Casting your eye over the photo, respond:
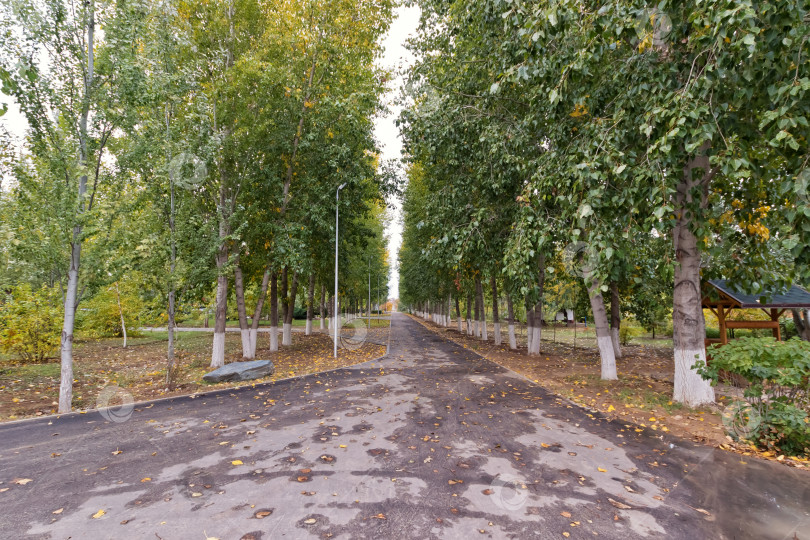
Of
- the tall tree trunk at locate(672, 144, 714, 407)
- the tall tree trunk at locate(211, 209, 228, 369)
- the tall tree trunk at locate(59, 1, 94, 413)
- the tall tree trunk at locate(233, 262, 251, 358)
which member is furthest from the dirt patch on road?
the tall tree trunk at locate(672, 144, 714, 407)

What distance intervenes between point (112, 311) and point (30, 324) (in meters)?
8.11

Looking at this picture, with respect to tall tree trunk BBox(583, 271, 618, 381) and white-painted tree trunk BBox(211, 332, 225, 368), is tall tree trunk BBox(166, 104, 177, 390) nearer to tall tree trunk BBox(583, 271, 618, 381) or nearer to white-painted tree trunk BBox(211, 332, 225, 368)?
white-painted tree trunk BBox(211, 332, 225, 368)

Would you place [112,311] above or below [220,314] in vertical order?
below

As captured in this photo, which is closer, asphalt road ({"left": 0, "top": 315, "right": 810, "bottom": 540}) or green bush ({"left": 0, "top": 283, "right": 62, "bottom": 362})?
asphalt road ({"left": 0, "top": 315, "right": 810, "bottom": 540})

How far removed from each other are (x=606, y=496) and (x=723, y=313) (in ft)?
41.3

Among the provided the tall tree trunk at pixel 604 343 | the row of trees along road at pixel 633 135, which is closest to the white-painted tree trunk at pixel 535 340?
the tall tree trunk at pixel 604 343

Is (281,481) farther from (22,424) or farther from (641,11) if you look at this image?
(641,11)

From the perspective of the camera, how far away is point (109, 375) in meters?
10.7

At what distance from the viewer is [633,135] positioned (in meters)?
6.12

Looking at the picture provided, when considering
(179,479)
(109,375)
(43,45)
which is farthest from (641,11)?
(109,375)
